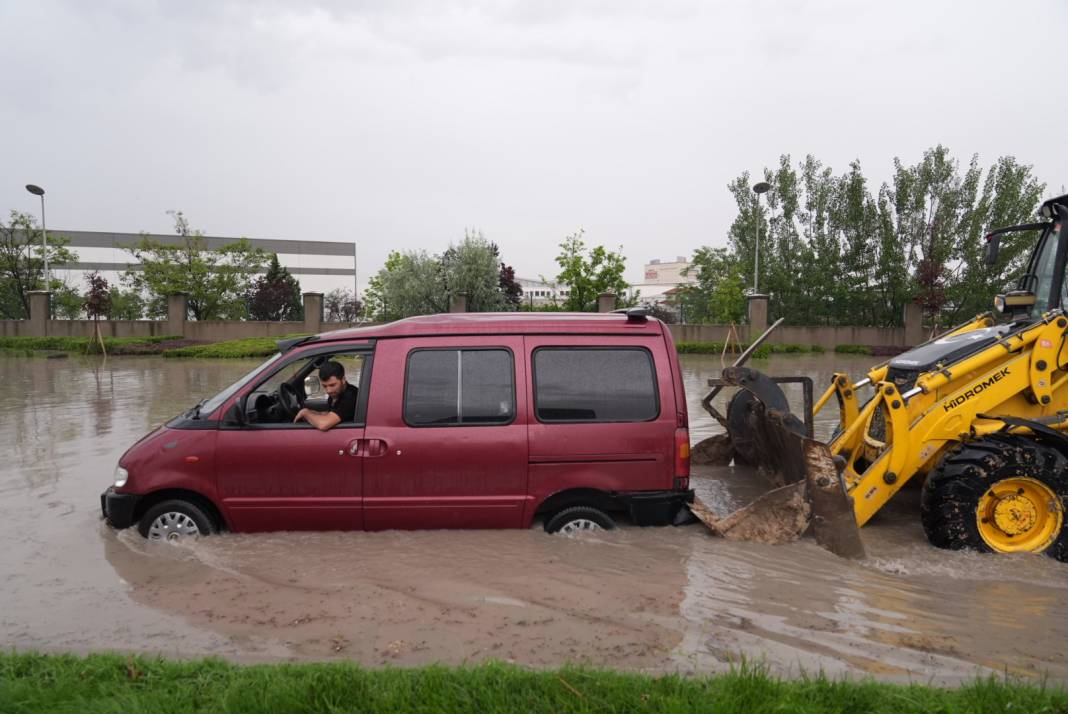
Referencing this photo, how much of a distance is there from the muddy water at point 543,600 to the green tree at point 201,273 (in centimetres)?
3305

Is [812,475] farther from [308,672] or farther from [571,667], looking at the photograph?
[308,672]

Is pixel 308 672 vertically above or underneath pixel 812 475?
underneath

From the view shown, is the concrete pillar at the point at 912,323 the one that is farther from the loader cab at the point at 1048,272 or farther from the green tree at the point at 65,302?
the green tree at the point at 65,302

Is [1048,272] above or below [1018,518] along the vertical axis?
above

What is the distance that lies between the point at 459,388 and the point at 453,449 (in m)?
0.47

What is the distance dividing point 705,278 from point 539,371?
4733cm

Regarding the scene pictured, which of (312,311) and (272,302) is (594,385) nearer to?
(312,311)

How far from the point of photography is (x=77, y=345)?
96.5 ft

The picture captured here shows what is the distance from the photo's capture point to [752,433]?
7.55 m

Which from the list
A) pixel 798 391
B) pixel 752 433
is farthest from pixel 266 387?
pixel 798 391

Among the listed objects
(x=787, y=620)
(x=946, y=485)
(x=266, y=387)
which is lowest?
(x=787, y=620)

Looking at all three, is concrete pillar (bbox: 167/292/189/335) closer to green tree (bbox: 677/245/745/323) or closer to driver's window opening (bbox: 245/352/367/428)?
green tree (bbox: 677/245/745/323)

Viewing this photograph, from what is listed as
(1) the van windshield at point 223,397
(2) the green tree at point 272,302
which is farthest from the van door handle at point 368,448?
(2) the green tree at point 272,302

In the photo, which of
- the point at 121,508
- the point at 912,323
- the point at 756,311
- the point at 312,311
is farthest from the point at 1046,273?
the point at 312,311
